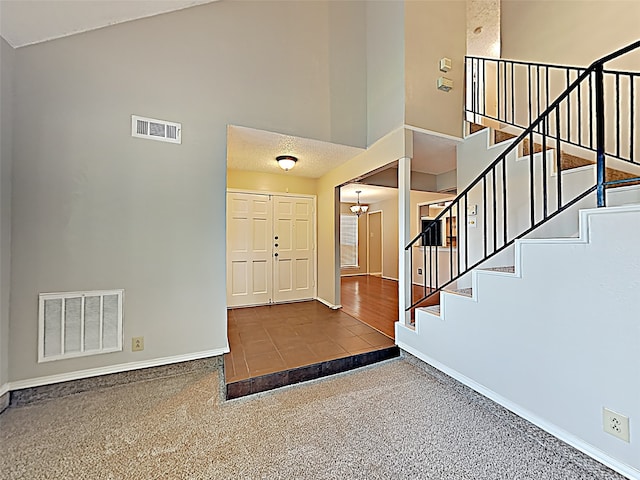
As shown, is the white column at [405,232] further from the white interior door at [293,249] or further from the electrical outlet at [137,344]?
the electrical outlet at [137,344]

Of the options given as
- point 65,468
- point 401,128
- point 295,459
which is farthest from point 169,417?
point 401,128

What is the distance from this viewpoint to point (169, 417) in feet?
6.72

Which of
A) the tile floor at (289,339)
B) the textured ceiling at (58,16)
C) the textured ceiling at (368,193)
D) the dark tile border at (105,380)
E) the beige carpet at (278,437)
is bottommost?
the beige carpet at (278,437)

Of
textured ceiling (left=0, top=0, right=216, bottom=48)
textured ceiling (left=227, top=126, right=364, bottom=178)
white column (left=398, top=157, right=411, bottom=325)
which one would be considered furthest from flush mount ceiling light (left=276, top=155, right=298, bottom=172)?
textured ceiling (left=0, top=0, right=216, bottom=48)

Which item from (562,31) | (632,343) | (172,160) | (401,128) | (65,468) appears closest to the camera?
(632,343)

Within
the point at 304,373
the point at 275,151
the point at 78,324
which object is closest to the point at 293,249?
the point at 275,151

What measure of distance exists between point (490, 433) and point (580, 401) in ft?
1.91

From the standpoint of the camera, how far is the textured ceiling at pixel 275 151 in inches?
126

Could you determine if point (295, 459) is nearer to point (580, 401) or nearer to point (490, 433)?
point (490, 433)

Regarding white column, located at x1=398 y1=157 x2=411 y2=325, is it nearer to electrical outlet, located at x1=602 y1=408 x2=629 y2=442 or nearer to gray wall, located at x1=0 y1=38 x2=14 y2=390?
electrical outlet, located at x1=602 y1=408 x2=629 y2=442

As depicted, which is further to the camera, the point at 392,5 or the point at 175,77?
the point at 392,5

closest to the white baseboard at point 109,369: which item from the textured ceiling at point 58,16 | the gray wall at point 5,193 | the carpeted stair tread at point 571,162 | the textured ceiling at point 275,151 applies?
the gray wall at point 5,193

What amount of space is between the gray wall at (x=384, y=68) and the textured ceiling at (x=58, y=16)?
7.77ft

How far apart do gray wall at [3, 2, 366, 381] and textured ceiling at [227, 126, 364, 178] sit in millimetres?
135
